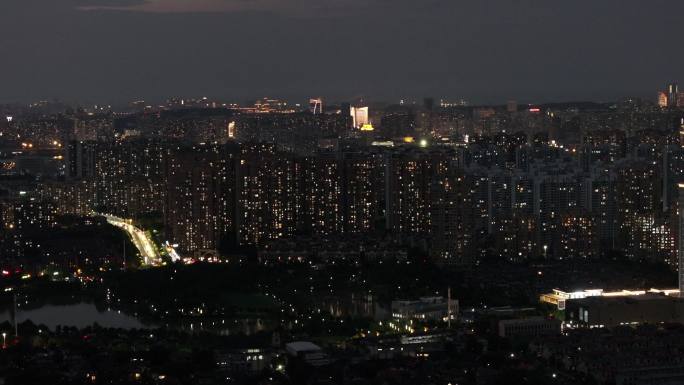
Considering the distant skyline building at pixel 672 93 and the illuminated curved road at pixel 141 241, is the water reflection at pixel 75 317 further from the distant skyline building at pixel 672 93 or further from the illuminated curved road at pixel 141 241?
the distant skyline building at pixel 672 93

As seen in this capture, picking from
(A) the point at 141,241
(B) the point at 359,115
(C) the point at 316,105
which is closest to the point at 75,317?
(A) the point at 141,241

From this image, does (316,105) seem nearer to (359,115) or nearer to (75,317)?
(359,115)

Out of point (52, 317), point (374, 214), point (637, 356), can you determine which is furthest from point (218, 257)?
point (637, 356)

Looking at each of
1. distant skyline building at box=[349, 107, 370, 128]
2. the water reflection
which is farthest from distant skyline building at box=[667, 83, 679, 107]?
the water reflection

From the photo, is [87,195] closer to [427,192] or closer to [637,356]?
[427,192]

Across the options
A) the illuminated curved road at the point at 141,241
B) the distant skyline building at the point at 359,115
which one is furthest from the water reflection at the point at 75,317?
the distant skyline building at the point at 359,115

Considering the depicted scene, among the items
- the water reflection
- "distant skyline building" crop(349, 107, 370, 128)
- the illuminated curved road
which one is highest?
"distant skyline building" crop(349, 107, 370, 128)

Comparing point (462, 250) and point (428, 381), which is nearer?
point (428, 381)

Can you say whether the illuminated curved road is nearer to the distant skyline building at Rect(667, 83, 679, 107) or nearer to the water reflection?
the water reflection
